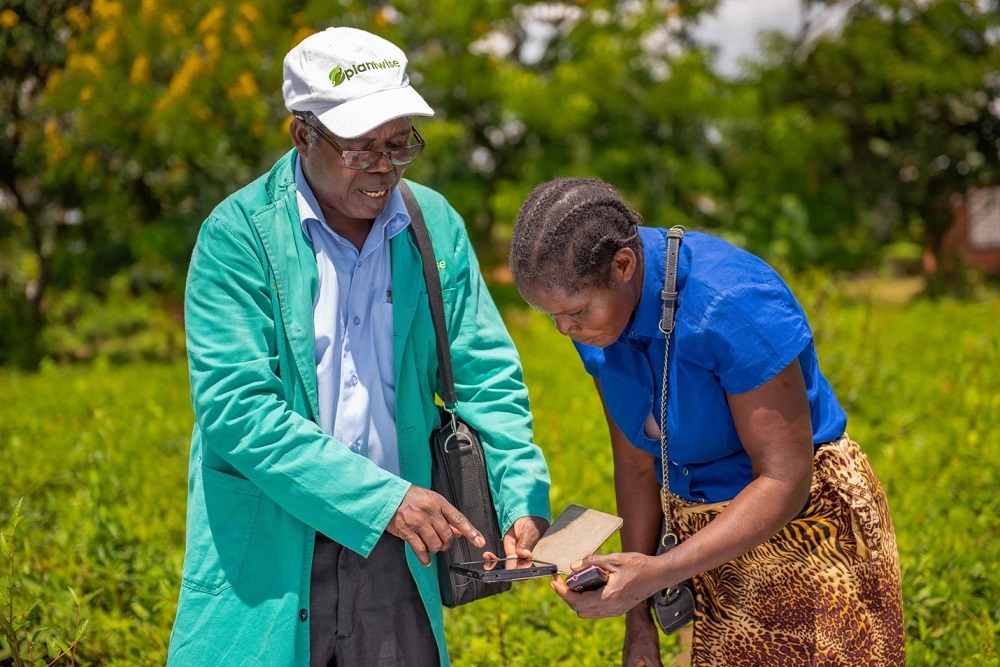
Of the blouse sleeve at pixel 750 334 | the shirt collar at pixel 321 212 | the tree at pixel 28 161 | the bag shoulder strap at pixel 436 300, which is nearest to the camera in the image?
the blouse sleeve at pixel 750 334

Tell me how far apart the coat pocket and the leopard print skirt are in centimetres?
100

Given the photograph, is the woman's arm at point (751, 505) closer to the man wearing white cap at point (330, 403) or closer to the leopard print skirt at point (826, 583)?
the leopard print skirt at point (826, 583)

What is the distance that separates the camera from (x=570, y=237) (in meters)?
2.08

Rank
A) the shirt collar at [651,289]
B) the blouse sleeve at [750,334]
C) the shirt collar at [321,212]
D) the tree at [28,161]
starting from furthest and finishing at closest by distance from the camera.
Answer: the tree at [28,161]
the shirt collar at [321,212]
the shirt collar at [651,289]
the blouse sleeve at [750,334]

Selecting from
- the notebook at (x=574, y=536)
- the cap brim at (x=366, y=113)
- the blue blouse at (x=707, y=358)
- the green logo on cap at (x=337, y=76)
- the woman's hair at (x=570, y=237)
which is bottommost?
the notebook at (x=574, y=536)

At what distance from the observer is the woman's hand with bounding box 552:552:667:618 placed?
2.06 meters

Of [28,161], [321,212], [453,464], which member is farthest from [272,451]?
[28,161]

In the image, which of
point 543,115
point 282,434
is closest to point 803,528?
point 282,434

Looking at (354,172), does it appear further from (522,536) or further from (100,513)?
(100,513)

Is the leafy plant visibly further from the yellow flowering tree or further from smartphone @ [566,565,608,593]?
the yellow flowering tree

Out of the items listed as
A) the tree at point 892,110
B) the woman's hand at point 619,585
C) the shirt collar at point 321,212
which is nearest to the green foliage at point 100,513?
the shirt collar at point 321,212

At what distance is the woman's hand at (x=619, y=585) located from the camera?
6.76 feet

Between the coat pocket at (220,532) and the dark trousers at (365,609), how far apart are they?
195 mm

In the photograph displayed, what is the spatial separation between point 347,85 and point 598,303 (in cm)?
73
